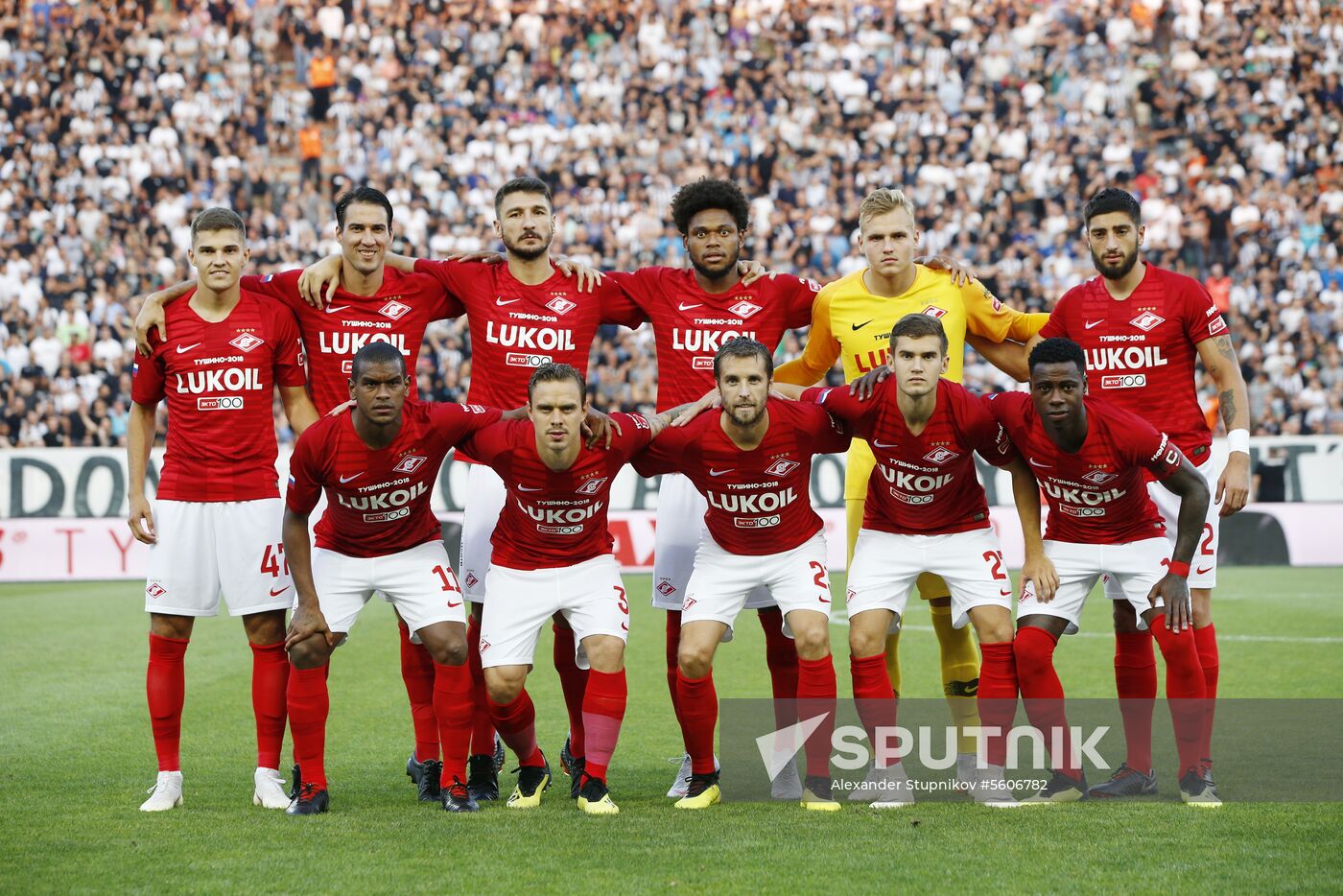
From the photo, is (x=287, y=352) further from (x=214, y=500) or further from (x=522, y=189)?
(x=522, y=189)

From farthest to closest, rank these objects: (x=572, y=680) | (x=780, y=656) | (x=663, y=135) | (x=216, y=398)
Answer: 1. (x=663, y=135)
2. (x=572, y=680)
3. (x=780, y=656)
4. (x=216, y=398)

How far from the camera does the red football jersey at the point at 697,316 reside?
23.1 ft

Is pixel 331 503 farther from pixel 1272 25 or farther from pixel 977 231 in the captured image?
pixel 1272 25

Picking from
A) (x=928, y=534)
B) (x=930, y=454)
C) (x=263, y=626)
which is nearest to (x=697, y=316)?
(x=930, y=454)

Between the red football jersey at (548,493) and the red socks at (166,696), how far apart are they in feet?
5.06

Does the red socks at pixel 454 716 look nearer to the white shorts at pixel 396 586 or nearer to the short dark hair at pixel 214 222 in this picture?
the white shorts at pixel 396 586

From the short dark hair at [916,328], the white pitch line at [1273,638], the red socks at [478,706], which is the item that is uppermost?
the short dark hair at [916,328]

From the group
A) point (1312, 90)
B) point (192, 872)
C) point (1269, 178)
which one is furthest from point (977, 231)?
point (192, 872)

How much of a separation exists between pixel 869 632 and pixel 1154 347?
1916 mm

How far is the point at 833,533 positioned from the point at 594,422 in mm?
10755

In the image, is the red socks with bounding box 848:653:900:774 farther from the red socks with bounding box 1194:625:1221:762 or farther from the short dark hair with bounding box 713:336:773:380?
the red socks with bounding box 1194:625:1221:762

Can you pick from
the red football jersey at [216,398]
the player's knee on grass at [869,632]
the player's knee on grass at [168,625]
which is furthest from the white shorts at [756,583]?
the player's knee on grass at [168,625]

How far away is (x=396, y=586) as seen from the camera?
257 inches

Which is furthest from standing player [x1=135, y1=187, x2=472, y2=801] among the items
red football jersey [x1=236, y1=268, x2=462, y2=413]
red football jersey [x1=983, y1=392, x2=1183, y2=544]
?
red football jersey [x1=983, y1=392, x2=1183, y2=544]
